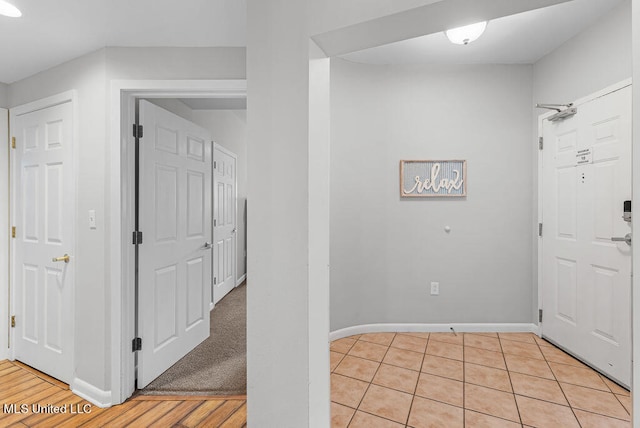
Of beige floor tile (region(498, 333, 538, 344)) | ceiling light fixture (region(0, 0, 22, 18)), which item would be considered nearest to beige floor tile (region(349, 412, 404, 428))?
beige floor tile (region(498, 333, 538, 344))

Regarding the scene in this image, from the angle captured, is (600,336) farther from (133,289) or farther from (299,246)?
(133,289)

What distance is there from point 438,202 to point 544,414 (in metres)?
1.74

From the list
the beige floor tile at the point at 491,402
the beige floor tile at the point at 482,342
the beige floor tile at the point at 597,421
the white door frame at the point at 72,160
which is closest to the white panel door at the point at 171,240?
the white door frame at the point at 72,160

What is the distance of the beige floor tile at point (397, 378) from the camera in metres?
2.13

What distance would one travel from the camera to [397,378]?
87.8 inches

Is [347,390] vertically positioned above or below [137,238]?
below

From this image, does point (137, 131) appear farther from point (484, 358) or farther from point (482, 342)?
point (482, 342)

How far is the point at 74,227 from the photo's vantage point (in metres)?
2.12

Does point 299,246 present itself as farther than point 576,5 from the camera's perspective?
No

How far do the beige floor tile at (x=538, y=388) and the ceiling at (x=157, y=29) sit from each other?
2.49m

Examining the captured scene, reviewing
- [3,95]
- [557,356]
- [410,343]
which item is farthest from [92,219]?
[557,356]

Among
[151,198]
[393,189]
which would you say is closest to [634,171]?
[393,189]

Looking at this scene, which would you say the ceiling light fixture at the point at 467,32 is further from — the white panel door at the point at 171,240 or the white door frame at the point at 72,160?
the white door frame at the point at 72,160

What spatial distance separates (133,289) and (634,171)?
2467mm
